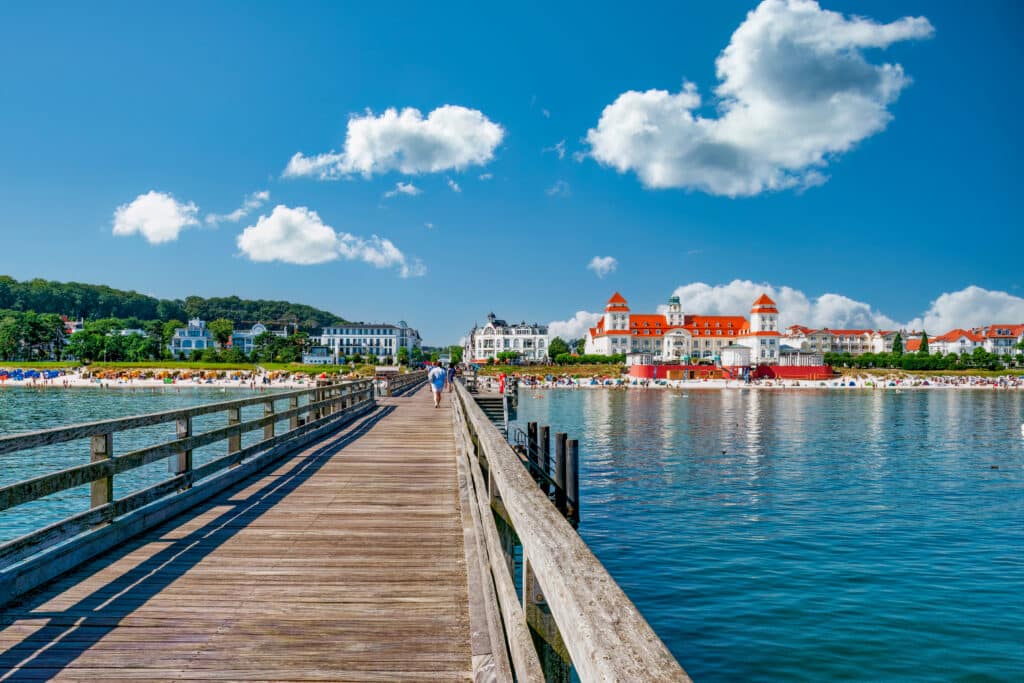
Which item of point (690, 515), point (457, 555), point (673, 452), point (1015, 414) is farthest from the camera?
point (1015, 414)

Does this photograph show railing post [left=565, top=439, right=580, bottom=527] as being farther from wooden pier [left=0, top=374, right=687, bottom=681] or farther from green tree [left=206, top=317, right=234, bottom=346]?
green tree [left=206, top=317, right=234, bottom=346]

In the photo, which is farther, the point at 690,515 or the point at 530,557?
the point at 690,515

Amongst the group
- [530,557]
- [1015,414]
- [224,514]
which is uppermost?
[530,557]

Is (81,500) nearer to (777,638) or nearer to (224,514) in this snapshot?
(224,514)

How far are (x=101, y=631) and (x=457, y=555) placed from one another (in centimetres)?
280

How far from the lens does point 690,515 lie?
17.4 m

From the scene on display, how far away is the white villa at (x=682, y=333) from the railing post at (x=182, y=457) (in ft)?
464

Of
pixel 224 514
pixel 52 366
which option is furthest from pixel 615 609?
pixel 52 366

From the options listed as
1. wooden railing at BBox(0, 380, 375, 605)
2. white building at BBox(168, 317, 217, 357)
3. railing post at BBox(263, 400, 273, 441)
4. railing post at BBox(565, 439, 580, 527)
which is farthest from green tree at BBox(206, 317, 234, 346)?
wooden railing at BBox(0, 380, 375, 605)

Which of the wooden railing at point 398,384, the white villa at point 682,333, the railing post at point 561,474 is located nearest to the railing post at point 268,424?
the railing post at point 561,474

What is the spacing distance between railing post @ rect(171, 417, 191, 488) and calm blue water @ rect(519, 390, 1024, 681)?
7.34 metres

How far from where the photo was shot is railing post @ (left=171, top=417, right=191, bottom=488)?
7657mm

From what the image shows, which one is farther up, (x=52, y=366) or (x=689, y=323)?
(x=689, y=323)

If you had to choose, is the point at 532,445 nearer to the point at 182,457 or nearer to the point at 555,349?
the point at 182,457
